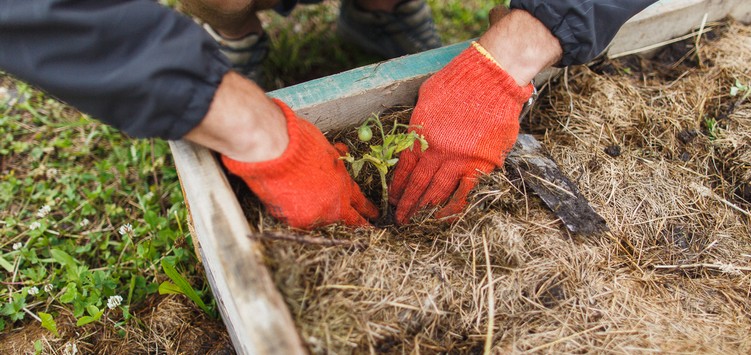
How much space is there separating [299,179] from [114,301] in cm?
101

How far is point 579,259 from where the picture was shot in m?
1.56

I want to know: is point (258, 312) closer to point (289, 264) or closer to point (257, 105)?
point (289, 264)

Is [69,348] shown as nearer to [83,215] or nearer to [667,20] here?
[83,215]

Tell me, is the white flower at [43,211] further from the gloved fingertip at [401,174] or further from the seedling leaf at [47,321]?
the gloved fingertip at [401,174]

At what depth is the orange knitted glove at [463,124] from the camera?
1.63 metres

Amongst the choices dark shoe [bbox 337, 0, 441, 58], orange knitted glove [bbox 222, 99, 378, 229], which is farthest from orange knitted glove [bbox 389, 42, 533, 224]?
dark shoe [bbox 337, 0, 441, 58]

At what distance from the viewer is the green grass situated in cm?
195

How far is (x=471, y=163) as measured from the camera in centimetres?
163

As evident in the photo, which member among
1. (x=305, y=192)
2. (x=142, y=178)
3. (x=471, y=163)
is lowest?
(x=142, y=178)

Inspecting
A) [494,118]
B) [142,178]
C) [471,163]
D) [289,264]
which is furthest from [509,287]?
[142,178]

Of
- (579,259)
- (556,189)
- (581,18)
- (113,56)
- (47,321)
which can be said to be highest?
(113,56)

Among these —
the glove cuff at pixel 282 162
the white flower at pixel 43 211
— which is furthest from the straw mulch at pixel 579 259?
the white flower at pixel 43 211

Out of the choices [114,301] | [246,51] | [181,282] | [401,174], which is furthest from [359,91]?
[114,301]

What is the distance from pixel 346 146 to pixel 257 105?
0.45 meters
